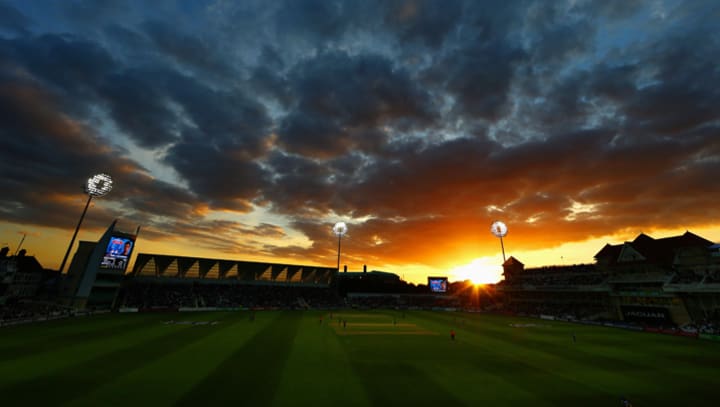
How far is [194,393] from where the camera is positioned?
17016 millimetres

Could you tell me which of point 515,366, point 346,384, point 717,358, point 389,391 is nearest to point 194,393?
point 346,384

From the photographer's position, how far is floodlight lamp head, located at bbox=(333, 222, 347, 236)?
10131 cm

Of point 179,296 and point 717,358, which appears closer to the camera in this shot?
point 717,358

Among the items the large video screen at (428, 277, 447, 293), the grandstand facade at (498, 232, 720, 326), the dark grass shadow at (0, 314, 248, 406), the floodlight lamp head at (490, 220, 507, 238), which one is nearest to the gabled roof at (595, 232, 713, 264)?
the grandstand facade at (498, 232, 720, 326)

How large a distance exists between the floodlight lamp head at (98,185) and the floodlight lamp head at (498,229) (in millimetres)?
92795

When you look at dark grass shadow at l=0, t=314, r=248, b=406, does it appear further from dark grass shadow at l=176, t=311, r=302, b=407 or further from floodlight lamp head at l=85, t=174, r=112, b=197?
floodlight lamp head at l=85, t=174, r=112, b=197

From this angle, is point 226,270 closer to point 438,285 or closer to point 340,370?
point 438,285

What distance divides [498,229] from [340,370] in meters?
75.0

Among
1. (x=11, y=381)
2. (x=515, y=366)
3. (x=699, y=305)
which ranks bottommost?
(x=11, y=381)

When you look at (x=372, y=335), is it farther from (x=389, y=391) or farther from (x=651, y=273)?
(x=651, y=273)

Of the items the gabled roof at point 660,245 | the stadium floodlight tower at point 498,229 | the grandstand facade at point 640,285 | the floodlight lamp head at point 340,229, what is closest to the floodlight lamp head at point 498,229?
the stadium floodlight tower at point 498,229

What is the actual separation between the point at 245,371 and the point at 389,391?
10615 mm

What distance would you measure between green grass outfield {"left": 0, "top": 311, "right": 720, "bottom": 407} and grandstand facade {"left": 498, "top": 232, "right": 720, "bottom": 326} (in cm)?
1683

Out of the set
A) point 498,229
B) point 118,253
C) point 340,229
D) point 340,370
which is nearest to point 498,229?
point 498,229
